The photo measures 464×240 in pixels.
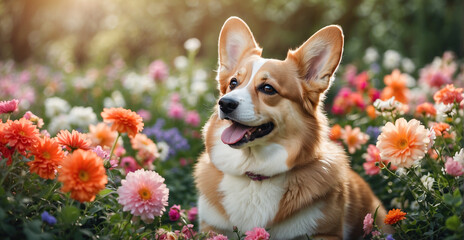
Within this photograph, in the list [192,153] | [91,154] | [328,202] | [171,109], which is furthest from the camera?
[171,109]

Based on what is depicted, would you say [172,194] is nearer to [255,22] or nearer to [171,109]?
[171,109]

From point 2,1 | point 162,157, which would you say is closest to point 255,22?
point 2,1

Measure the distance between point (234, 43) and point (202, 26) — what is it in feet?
27.6

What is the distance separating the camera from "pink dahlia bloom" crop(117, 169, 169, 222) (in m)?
2.01

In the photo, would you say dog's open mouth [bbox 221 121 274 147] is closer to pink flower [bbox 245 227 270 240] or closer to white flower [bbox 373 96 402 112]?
pink flower [bbox 245 227 270 240]

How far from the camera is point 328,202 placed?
2652 mm

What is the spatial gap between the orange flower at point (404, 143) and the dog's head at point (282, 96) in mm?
A: 541

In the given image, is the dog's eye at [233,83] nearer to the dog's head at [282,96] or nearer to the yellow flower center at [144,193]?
the dog's head at [282,96]

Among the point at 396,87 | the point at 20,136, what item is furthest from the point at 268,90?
the point at 396,87

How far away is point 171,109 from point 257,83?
2315mm

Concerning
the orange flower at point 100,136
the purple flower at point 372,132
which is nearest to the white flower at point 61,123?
the orange flower at point 100,136

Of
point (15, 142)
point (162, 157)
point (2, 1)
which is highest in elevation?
point (2, 1)

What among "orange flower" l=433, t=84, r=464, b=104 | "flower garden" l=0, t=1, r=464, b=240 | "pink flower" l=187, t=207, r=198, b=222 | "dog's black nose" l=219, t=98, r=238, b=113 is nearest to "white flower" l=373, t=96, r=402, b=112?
"flower garden" l=0, t=1, r=464, b=240

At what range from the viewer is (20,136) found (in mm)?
2025
